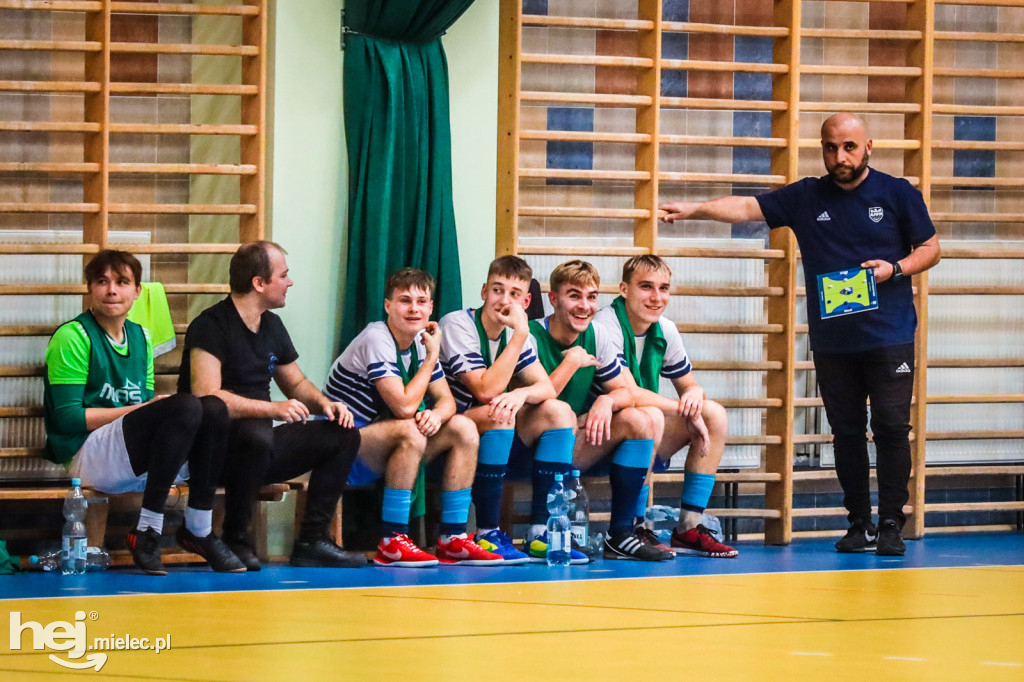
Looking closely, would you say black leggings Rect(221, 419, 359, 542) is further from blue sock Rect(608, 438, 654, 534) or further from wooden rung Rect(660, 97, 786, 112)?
wooden rung Rect(660, 97, 786, 112)

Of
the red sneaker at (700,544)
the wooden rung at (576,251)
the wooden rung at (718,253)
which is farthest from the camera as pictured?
the wooden rung at (718,253)

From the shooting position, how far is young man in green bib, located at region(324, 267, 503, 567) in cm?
441

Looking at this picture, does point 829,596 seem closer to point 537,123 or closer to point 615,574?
point 615,574

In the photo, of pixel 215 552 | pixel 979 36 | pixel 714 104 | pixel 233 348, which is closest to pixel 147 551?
pixel 215 552

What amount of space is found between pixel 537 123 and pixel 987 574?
2390 millimetres

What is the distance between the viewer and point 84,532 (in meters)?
4.17

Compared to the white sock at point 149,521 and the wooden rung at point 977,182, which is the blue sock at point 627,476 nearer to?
the white sock at point 149,521

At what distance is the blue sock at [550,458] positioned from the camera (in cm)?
457

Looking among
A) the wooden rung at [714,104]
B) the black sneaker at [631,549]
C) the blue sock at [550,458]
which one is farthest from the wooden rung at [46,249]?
the wooden rung at [714,104]

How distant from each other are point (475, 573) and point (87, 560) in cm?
117

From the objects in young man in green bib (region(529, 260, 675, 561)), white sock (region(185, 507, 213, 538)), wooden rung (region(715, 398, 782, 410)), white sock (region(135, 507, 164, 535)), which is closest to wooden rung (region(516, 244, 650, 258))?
young man in green bib (region(529, 260, 675, 561))

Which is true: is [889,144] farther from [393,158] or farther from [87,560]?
[87,560]

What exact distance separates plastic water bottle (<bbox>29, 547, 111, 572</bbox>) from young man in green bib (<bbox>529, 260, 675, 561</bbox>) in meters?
1.54

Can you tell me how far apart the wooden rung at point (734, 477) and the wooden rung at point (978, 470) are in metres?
0.71
